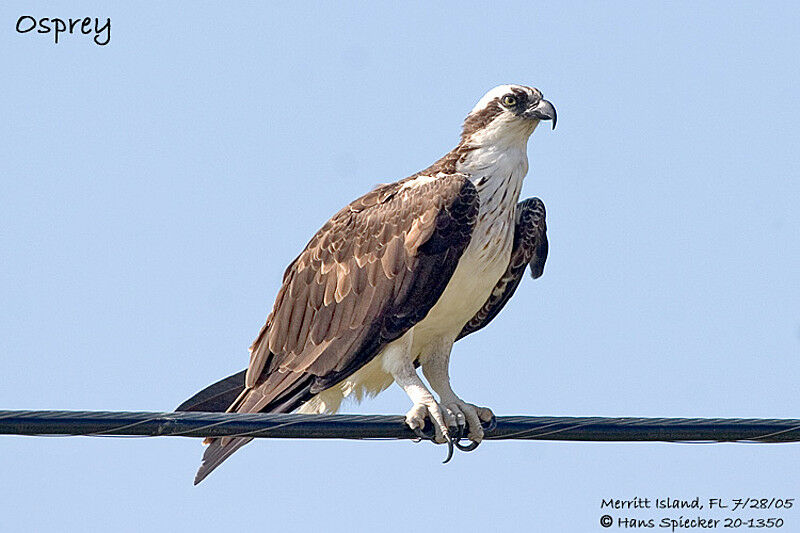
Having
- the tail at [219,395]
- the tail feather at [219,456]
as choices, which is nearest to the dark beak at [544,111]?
the tail at [219,395]

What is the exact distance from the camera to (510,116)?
8.52 meters

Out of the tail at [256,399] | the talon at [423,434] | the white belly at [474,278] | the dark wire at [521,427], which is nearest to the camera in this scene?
the dark wire at [521,427]

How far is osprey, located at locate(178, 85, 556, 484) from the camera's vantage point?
7.97m

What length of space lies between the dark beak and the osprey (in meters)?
0.01

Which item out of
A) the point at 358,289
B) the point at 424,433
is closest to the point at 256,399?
the point at 358,289

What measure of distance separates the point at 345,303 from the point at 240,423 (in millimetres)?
2523

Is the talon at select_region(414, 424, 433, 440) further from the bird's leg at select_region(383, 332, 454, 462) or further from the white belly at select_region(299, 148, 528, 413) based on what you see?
the white belly at select_region(299, 148, 528, 413)

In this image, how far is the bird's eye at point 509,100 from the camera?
8562 mm

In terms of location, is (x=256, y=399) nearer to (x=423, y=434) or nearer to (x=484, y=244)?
(x=423, y=434)

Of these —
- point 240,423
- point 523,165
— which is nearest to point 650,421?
point 240,423

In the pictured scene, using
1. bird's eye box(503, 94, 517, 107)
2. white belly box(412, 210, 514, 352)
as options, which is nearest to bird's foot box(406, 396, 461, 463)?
white belly box(412, 210, 514, 352)

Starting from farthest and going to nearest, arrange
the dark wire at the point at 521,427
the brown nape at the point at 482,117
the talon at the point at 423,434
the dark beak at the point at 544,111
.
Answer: the brown nape at the point at 482,117 → the dark beak at the point at 544,111 → the talon at the point at 423,434 → the dark wire at the point at 521,427

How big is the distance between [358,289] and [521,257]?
1.07 m

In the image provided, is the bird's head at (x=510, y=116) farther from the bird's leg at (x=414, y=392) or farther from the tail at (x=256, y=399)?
the tail at (x=256, y=399)
